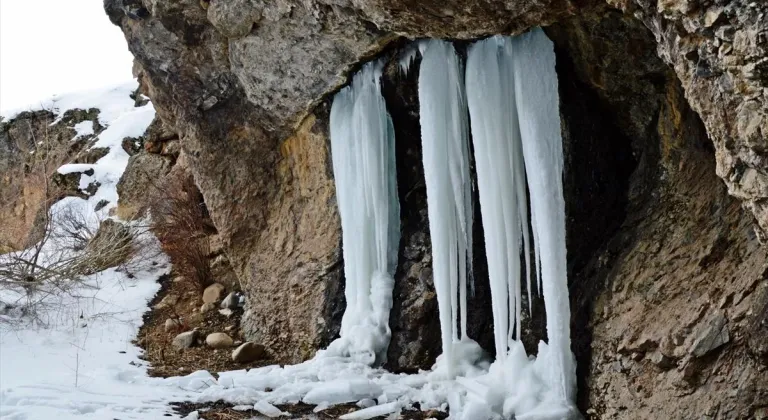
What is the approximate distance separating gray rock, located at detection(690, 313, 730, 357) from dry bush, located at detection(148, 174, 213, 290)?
25.0 ft

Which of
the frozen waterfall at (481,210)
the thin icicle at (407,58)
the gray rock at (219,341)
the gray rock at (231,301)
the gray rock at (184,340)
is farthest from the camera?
the gray rock at (231,301)

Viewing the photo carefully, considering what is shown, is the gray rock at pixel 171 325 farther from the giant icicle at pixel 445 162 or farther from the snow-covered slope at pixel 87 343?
the giant icicle at pixel 445 162

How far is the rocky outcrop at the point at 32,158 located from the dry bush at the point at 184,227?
324cm

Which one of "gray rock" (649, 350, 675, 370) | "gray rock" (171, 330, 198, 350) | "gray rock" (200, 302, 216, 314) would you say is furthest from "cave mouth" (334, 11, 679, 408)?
"gray rock" (200, 302, 216, 314)

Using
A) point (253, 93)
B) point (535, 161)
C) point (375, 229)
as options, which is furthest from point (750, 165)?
point (253, 93)

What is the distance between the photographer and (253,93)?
287 inches

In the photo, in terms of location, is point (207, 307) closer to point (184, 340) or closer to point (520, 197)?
point (184, 340)

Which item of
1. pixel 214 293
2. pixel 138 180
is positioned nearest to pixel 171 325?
pixel 214 293

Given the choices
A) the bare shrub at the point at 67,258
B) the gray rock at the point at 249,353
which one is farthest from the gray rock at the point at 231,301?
the gray rock at the point at 249,353

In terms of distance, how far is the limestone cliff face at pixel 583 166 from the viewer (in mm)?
3477

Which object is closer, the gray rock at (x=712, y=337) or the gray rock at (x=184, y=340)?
the gray rock at (x=712, y=337)

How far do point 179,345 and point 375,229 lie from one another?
10.3 ft

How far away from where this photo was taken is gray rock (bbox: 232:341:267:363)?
24.2 ft

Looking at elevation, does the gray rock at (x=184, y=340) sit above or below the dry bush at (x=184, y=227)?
below
